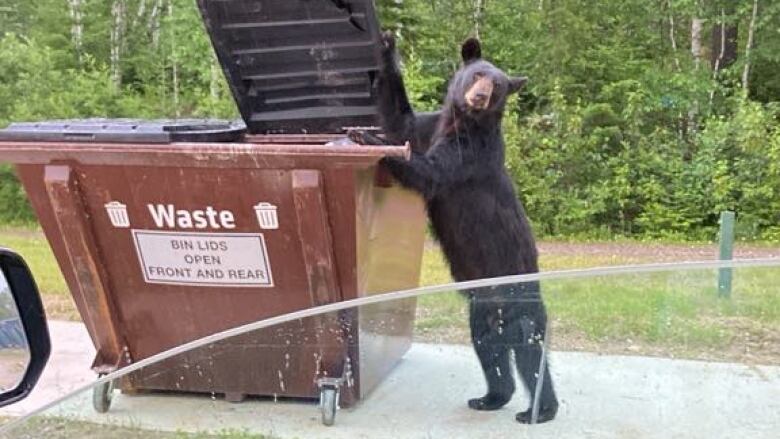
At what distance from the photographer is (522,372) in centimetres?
224

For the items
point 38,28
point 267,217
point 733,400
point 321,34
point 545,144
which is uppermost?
point 321,34

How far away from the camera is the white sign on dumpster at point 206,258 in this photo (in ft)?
13.5

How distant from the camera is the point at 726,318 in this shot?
202 cm

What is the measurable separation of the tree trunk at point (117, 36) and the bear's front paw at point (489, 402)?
17.8 m

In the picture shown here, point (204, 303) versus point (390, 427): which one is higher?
point (390, 427)

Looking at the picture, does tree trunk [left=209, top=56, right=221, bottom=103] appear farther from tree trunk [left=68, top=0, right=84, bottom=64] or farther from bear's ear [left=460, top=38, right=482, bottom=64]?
bear's ear [left=460, top=38, right=482, bottom=64]

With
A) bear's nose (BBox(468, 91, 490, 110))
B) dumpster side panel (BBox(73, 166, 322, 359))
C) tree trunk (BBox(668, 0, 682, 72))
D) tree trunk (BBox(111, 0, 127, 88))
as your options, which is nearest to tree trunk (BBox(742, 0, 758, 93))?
tree trunk (BBox(668, 0, 682, 72))

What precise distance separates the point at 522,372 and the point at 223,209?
2.09m

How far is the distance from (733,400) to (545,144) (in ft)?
37.8

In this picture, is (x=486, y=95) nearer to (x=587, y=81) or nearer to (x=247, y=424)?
(x=247, y=424)

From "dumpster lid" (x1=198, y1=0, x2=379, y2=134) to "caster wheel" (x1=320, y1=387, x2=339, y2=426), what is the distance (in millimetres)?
2044

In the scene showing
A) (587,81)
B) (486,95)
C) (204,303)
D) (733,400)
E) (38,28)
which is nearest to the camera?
(733,400)

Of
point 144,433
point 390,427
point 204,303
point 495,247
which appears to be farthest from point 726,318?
point 204,303

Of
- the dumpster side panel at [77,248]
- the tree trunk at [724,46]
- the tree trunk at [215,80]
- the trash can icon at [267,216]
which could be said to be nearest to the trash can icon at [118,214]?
the dumpster side panel at [77,248]
